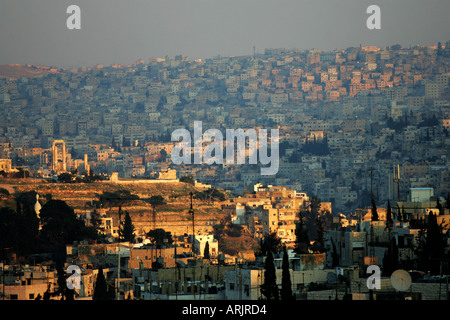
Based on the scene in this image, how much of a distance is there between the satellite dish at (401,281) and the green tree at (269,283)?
198 centimetres

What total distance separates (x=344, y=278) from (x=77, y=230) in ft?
77.2

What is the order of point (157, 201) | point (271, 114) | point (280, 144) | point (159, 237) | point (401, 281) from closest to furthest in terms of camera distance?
point (401, 281) < point (159, 237) < point (157, 201) < point (280, 144) < point (271, 114)

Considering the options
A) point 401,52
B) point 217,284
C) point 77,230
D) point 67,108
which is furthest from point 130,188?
point 401,52

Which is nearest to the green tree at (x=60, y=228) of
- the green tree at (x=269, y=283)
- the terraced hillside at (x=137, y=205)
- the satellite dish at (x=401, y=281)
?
the terraced hillside at (x=137, y=205)

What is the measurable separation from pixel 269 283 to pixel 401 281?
100 inches

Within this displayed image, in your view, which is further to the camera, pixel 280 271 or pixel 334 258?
pixel 334 258

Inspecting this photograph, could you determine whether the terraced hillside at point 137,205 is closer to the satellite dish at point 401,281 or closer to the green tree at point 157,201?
the green tree at point 157,201

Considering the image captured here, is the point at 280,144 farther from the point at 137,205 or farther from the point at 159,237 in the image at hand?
the point at 159,237

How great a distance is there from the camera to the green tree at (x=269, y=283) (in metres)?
23.7

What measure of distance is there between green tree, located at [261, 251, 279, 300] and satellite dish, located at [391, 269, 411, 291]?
1.98 metres

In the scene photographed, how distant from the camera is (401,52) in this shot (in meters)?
181

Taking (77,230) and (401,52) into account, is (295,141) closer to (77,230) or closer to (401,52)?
(401,52)

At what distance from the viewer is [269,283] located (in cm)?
2419

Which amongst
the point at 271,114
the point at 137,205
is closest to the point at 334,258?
the point at 137,205
